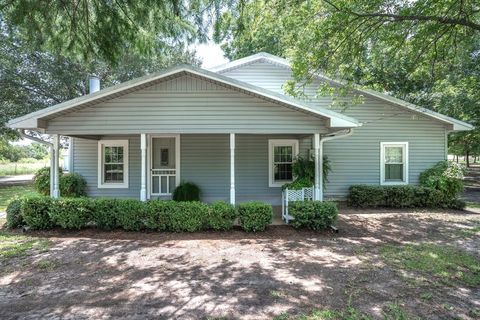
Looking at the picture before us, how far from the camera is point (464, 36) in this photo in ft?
22.2

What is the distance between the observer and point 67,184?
10.0m

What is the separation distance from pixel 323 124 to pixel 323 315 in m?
5.30

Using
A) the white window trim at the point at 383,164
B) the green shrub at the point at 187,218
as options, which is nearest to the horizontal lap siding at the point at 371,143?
the white window trim at the point at 383,164

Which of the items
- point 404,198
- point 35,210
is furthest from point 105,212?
point 404,198

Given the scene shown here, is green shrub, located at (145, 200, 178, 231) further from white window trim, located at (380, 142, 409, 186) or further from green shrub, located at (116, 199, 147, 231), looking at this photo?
white window trim, located at (380, 142, 409, 186)

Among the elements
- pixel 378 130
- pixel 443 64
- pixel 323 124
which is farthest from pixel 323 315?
pixel 378 130

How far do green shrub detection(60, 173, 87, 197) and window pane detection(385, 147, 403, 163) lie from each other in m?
11.2

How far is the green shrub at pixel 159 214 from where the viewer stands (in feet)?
23.3

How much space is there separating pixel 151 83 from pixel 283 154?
5.37 metres

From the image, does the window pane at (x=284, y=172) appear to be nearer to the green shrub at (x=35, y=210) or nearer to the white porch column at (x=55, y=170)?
the white porch column at (x=55, y=170)

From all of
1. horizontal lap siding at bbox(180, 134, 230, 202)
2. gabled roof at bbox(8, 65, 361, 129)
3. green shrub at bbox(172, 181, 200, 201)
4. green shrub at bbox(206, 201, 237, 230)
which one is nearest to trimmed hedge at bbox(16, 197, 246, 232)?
green shrub at bbox(206, 201, 237, 230)

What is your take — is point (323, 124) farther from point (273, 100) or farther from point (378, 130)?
point (378, 130)

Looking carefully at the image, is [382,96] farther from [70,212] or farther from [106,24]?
[70,212]

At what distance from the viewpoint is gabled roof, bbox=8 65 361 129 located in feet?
24.0
